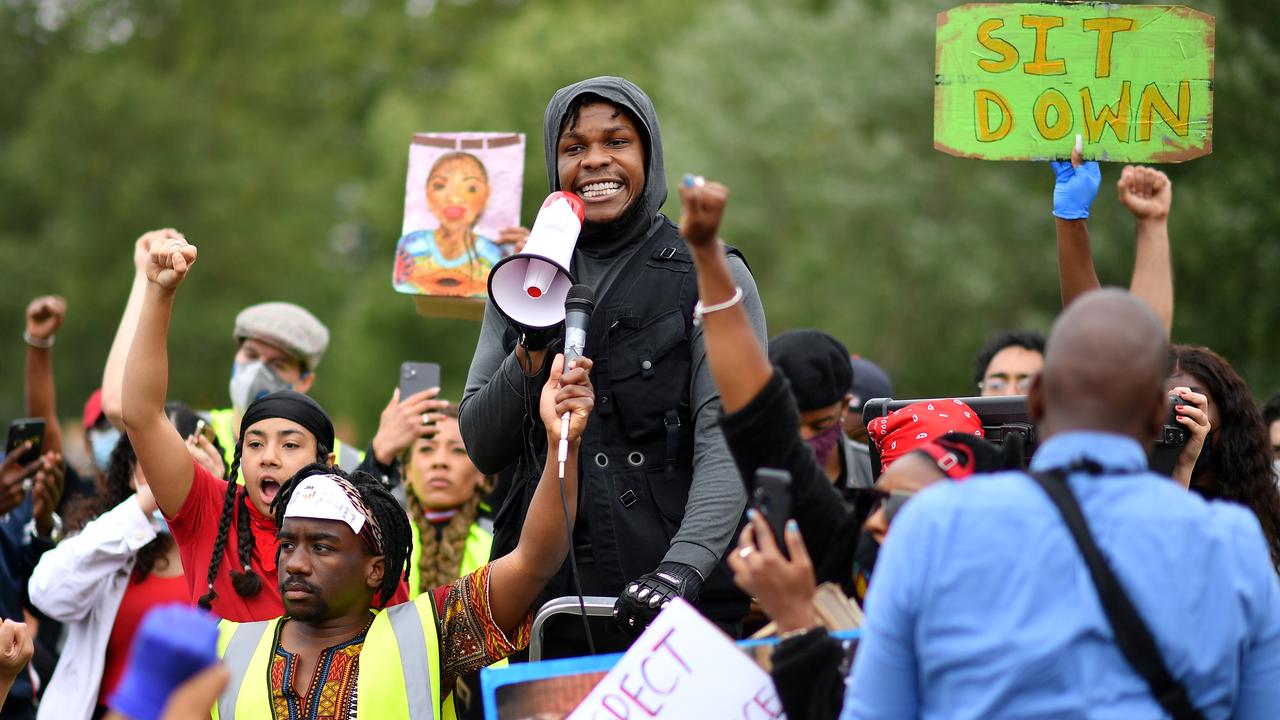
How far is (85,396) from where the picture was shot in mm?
27828

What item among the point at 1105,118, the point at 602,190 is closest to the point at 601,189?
the point at 602,190

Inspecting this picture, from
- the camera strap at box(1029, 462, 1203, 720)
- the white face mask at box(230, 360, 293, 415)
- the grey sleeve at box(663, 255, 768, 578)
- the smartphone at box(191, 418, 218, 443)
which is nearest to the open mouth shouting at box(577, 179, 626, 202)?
the grey sleeve at box(663, 255, 768, 578)

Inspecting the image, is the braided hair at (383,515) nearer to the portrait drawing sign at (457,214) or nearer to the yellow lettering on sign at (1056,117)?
the portrait drawing sign at (457,214)

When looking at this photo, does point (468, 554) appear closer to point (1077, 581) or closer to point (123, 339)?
point (123, 339)

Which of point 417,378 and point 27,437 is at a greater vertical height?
point 417,378

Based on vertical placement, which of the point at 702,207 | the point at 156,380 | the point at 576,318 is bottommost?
the point at 156,380

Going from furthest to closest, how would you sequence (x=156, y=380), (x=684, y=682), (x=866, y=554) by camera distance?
(x=156, y=380) → (x=866, y=554) → (x=684, y=682)

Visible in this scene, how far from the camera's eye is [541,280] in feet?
13.0

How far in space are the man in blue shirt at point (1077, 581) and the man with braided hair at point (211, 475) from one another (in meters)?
2.46

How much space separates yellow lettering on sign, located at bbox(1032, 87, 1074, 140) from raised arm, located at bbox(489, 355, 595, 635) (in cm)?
162

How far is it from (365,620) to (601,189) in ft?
4.64

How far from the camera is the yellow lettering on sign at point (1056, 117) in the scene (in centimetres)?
452

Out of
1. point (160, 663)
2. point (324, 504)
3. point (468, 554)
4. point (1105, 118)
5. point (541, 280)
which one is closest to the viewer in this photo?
point (160, 663)

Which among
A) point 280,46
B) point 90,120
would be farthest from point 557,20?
point 90,120
